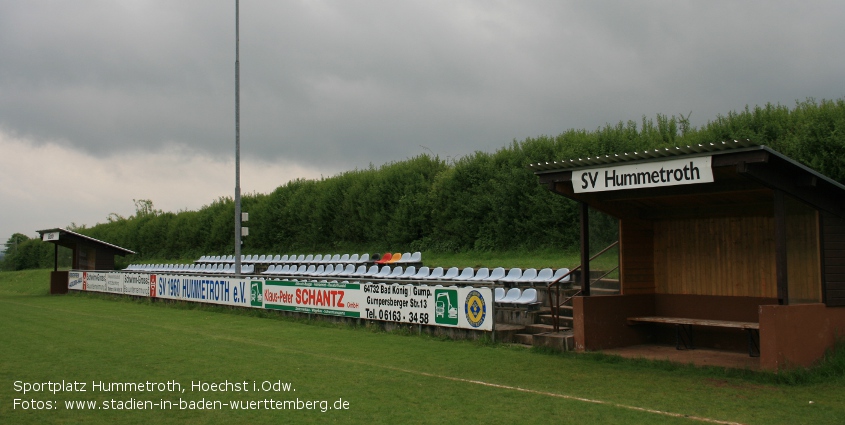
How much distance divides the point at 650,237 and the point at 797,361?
4.42m

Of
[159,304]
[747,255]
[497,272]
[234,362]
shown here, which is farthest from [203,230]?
[747,255]

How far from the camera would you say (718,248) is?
13.2 m

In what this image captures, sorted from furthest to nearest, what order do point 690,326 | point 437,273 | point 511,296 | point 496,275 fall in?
1. point 437,273
2. point 496,275
3. point 511,296
4. point 690,326

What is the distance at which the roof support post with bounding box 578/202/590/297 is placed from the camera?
1330cm

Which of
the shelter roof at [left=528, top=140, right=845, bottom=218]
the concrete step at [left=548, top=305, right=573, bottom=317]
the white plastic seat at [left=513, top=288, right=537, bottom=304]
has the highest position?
the shelter roof at [left=528, top=140, right=845, bottom=218]

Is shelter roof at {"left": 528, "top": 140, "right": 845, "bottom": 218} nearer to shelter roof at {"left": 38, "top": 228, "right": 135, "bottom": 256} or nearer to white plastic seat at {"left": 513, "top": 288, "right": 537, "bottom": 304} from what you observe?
white plastic seat at {"left": 513, "top": 288, "right": 537, "bottom": 304}

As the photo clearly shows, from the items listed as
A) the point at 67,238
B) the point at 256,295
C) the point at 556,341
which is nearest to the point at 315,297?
the point at 256,295

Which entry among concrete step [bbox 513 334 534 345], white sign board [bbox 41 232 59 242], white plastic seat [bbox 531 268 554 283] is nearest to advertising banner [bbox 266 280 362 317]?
white plastic seat [bbox 531 268 554 283]

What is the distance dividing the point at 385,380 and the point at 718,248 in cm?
708

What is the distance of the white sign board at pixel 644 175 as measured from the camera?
10766 mm

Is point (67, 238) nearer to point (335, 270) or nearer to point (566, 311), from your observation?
point (335, 270)

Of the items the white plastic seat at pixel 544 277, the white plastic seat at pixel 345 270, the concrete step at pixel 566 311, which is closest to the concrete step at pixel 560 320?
the concrete step at pixel 566 311

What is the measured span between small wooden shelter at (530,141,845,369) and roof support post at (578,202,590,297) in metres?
0.02

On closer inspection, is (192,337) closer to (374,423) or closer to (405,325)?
(405,325)
